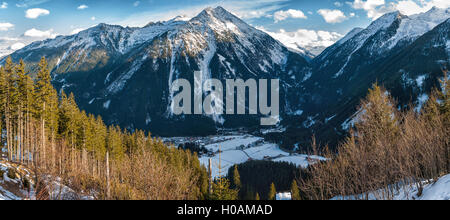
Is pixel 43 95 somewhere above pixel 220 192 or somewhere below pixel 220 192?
above

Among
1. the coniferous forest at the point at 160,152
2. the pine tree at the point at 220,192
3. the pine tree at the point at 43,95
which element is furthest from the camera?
the pine tree at the point at 43,95

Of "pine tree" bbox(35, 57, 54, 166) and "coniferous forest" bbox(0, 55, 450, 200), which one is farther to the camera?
"pine tree" bbox(35, 57, 54, 166)

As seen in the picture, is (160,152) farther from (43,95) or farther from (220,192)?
(220,192)

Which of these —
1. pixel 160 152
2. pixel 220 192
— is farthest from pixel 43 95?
pixel 220 192

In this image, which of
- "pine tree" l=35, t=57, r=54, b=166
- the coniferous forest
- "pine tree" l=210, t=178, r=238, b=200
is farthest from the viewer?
"pine tree" l=35, t=57, r=54, b=166

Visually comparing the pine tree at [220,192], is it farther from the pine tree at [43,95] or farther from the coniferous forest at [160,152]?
the pine tree at [43,95]

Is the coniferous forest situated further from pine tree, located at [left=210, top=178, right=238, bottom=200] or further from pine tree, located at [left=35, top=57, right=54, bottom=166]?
pine tree, located at [left=35, top=57, right=54, bottom=166]

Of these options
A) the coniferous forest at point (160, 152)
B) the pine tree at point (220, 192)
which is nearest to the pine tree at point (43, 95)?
the coniferous forest at point (160, 152)

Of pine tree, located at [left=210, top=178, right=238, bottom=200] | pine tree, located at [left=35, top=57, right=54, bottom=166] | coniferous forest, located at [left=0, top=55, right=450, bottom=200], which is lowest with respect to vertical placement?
pine tree, located at [left=210, top=178, right=238, bottom=200]

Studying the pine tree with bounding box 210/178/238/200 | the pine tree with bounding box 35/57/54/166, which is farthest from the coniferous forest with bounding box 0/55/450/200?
the pine tree with bounding box 35/57/54/166

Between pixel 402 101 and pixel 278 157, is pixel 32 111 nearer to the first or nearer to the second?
pixel 278 157
